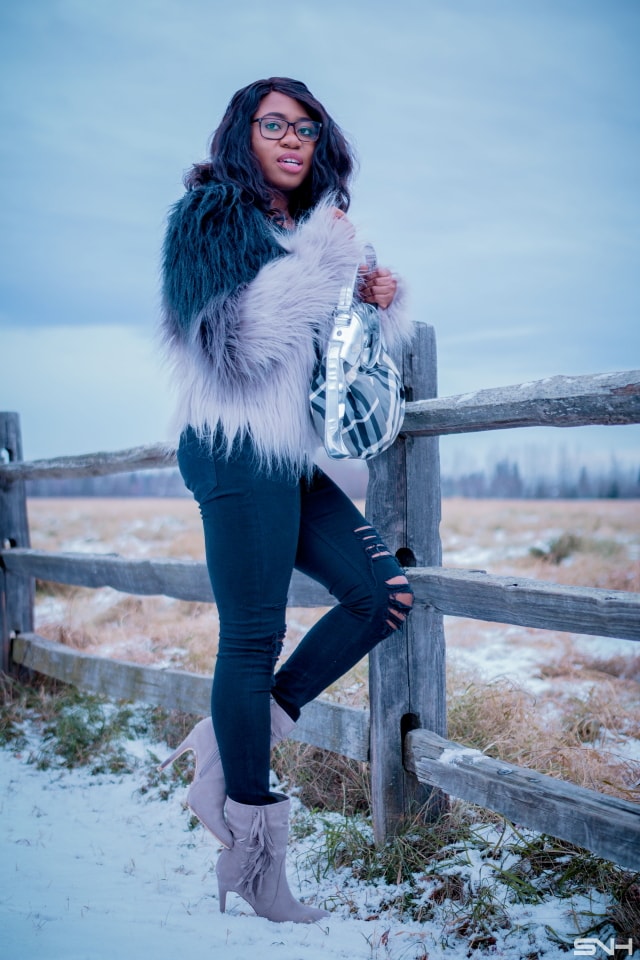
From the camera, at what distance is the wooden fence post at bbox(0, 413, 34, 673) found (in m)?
4.84

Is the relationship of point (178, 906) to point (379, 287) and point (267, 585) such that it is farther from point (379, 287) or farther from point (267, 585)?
point (379, 287)

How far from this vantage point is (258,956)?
188cm

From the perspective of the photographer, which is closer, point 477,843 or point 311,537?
point 311,537

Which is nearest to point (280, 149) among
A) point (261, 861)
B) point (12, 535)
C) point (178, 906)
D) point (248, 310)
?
point (248, 310)

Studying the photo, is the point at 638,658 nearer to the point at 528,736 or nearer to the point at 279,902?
the point at 528,736

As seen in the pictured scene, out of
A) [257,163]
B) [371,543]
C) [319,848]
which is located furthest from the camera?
[319,848]

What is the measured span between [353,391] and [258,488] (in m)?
0.35

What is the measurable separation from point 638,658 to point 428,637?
3545mm

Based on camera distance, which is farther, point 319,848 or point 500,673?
point 500,673

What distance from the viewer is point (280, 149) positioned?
7.34 ft

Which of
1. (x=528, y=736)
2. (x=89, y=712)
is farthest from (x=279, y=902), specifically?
(x=89, y=712)

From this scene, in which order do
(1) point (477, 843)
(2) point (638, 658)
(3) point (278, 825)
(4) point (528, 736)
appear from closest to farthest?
(3) point (278, 825) → (1) point (477, 843) → (4) point (528, 736) → (2) point (638, 658)

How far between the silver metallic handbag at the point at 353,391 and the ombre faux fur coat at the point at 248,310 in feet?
0.16

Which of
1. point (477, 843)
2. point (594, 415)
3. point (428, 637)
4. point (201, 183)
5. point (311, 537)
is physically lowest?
point (477, 843)
